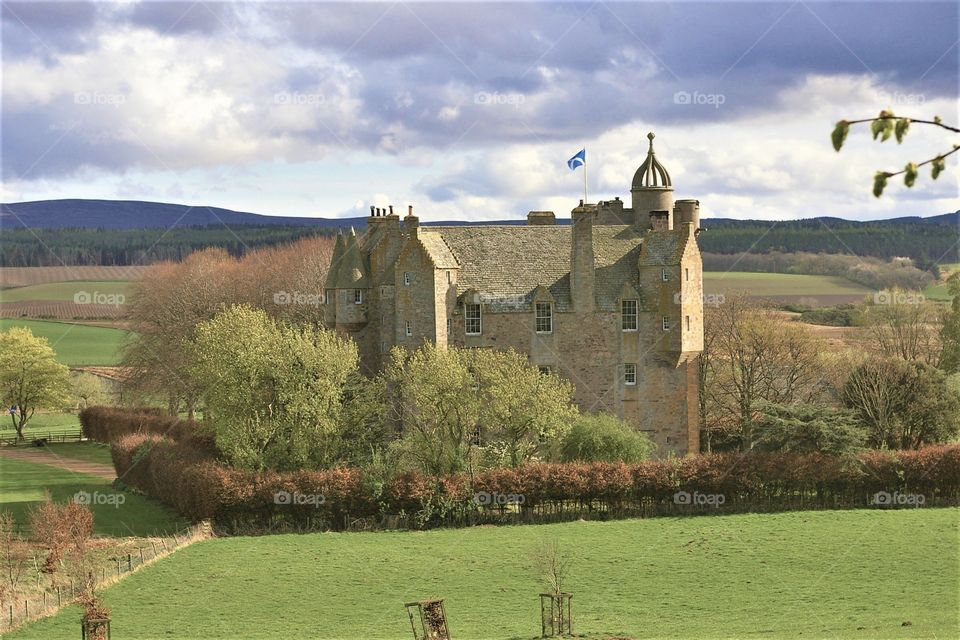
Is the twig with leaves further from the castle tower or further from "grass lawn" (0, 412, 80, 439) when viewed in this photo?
"grass lawn" (0, 412, 80, 439)

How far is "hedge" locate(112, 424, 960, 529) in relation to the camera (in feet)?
174

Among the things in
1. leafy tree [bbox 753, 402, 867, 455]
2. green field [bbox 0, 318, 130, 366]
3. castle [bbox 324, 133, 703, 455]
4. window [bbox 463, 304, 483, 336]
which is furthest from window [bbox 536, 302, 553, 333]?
green field [bbox 0, 318, 130, 366]

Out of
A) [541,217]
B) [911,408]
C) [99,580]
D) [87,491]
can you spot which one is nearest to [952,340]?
[911,408]

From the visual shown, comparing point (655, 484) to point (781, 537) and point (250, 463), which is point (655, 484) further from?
point (250, 463)

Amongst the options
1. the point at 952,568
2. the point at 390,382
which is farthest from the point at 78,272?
the point at 952,568

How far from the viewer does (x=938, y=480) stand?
180 feet

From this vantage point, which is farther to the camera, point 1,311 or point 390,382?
point 1,311

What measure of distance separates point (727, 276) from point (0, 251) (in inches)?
4003

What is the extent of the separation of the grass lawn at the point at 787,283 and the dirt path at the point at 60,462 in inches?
2821

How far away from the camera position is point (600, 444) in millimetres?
56781

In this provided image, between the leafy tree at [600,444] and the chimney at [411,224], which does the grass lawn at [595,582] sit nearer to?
the leafy tree at [600,444]

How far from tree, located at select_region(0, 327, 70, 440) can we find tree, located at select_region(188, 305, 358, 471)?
1577 inches

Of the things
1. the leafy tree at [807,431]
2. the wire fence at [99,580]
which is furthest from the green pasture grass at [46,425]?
the leafy tree at [807,431]

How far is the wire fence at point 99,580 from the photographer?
1539 inches
